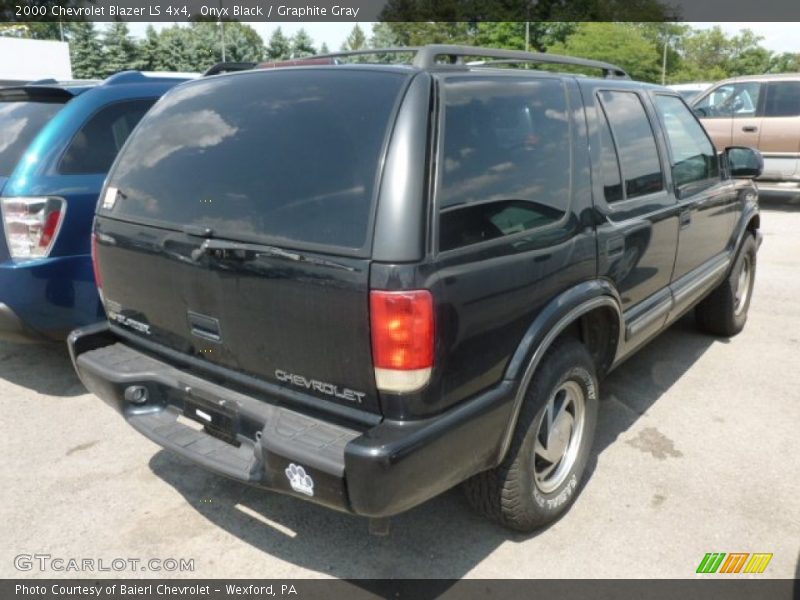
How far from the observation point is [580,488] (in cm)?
323

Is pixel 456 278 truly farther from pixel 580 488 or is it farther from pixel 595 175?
pixel 580 488

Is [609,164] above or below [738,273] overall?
above

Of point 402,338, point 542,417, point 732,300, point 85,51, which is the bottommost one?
point 732,300

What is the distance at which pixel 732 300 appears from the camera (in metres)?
Answer: 5.11

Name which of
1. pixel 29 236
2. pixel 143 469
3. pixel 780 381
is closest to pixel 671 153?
pixel 780 381

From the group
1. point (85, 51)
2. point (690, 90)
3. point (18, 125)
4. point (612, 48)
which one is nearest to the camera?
point (18, 125)

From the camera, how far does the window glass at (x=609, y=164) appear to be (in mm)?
3100

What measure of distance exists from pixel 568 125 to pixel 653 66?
55.4 metres

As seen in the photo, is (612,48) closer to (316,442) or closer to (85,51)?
(85,51)

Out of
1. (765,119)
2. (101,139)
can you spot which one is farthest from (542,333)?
(765,119)

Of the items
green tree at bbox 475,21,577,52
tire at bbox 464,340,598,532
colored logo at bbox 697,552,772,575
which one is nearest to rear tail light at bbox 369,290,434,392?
tire at bbox 464,340,598,532

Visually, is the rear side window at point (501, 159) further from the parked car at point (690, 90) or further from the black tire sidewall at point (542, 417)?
the parked car at point (690, 90)

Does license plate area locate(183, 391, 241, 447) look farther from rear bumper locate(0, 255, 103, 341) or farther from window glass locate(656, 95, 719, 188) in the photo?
window glass locate(656, 95, 719, 188)

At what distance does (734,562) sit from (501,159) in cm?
Result: 186
